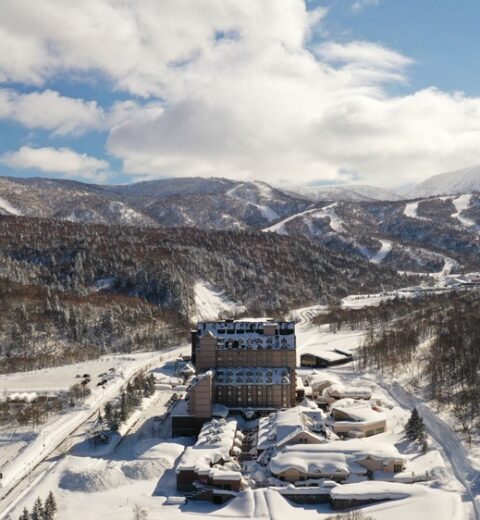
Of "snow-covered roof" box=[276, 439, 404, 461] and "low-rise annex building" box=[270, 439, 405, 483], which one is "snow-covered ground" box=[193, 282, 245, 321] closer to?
"snow-covered roof" box=[276, 439, 404, 461]

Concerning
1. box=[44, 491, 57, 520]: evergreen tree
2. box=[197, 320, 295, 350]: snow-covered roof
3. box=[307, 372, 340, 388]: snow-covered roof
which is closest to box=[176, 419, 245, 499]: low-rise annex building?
box=[44, 491, 57, 520]: evergreen tree

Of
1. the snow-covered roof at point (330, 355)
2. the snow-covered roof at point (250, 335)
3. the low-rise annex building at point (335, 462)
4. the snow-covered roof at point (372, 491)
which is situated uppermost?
the snow-covered roof at point (250, 335)

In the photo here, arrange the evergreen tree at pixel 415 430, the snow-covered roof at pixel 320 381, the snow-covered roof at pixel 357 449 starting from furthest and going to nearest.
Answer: the snow-covered roof at pixel 320 381 → the evergreen tree at pixel 415 430 → the snow-covered roof at pixel 357 449

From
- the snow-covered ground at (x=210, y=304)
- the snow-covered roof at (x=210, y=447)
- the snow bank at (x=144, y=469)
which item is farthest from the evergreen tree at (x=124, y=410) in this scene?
the snow-covered ground at (x=210, y=304)

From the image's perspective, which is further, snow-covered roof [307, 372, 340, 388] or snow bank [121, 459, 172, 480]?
snow-covered roof [307, 372, 340, 388]

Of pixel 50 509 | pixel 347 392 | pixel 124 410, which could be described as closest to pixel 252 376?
pixel 347 392

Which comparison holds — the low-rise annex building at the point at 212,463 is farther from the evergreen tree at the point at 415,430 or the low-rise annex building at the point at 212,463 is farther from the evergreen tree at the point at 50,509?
the evergreen tree at the point at 415,430

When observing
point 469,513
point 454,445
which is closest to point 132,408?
point 454,445
